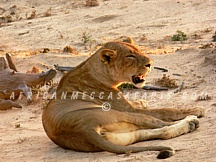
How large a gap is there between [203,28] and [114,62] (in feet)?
29.6

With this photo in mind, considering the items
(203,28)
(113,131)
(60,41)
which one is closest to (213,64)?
(113,131)

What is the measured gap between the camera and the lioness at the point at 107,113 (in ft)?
19.9

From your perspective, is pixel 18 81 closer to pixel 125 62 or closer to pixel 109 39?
pixel 125 62

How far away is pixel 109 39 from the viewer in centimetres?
1545

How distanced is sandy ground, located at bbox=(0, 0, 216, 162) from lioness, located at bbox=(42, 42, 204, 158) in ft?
0.38

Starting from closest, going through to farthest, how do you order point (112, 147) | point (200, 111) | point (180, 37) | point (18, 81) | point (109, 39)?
point (112, 147), point (200, 111), point (18, 81), point (180, 37), point (109, 39)

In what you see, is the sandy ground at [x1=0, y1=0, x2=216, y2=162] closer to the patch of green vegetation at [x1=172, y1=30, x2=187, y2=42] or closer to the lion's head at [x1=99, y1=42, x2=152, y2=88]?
the patch of green vegetation at [x1=172, y1=30, x2=187, y2=42]

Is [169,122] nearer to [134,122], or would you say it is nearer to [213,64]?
[134,122]

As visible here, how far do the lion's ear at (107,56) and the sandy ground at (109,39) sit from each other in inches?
43.5

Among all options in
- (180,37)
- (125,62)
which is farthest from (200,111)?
(180,37)

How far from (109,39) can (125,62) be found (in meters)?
8.74

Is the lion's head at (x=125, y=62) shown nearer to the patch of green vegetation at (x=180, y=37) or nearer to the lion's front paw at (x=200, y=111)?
the lion's front paw at (x=200, y=111)

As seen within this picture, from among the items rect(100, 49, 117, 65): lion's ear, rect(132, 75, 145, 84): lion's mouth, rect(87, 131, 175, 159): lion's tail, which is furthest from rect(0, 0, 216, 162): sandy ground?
rect(100, 49, 117, 65): lion's ear

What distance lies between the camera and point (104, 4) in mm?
20641
